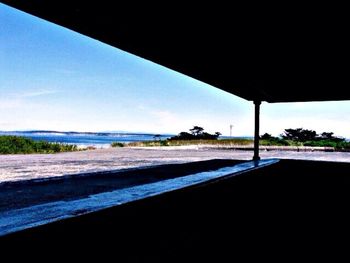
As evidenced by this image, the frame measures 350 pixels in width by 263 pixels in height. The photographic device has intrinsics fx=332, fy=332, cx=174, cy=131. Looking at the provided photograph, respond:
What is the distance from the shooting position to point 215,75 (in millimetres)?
6699

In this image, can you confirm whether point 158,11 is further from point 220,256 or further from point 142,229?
point 220,256

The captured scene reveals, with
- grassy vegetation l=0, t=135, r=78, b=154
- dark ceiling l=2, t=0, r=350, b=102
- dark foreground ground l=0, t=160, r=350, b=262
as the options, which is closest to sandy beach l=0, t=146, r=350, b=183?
grassy vegetation l=0, t=135, r=78, b=154

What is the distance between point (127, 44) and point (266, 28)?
5.55 ft

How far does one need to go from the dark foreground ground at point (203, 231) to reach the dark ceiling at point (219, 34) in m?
1.81

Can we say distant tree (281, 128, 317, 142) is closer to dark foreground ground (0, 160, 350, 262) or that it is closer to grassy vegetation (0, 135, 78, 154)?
grassy vegetation (0, 135, 78, 154)

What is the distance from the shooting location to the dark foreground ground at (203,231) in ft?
7.58

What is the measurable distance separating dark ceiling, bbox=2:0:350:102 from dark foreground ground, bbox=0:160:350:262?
181cm

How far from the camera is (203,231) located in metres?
3.15

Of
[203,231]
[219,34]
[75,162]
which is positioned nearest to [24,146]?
[75,162]

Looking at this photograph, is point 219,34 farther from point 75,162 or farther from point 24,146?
point 24,146

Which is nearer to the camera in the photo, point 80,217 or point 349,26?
point 80,217

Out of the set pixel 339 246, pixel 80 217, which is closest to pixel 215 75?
pixel 339 246

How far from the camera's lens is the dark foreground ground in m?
2.31

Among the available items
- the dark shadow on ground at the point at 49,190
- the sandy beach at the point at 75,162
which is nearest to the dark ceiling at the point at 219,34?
the dark shadow on ground at the point at 49,190
